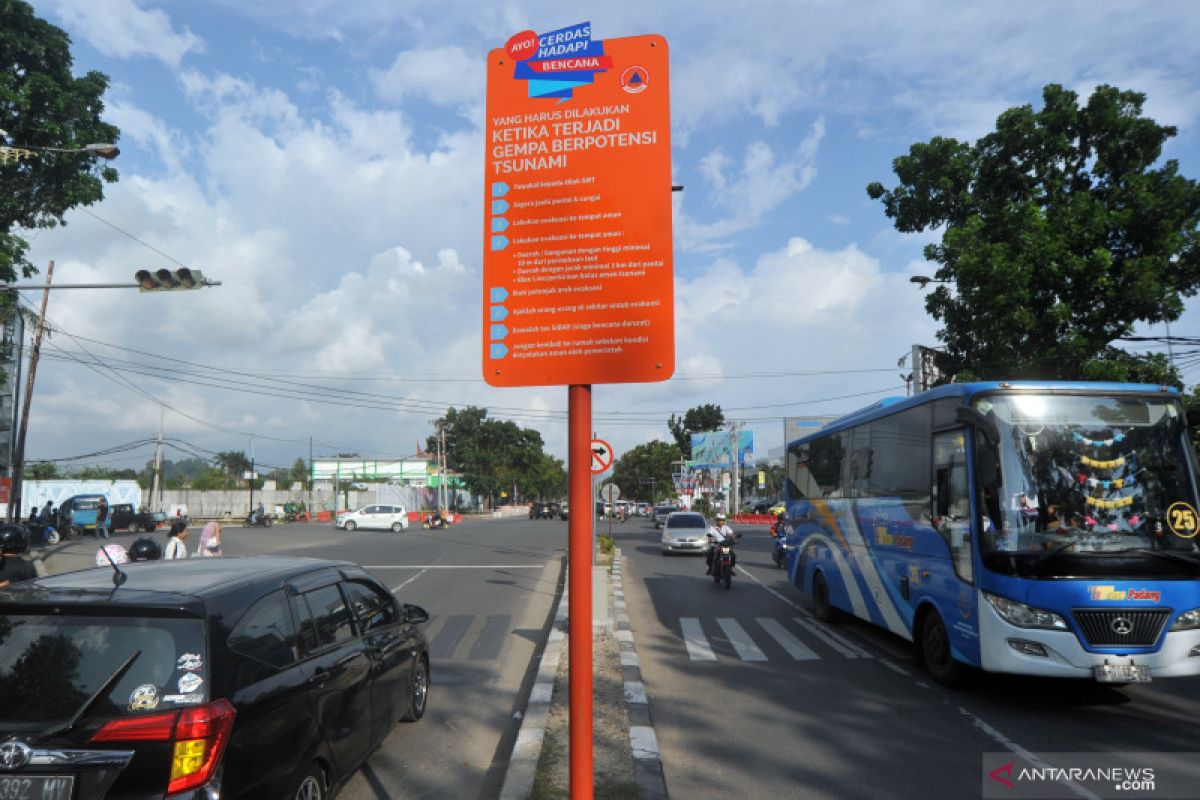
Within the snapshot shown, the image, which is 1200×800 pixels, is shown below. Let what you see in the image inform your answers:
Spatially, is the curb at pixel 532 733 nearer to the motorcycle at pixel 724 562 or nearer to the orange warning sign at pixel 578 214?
the orange warning sign at pixel 578 214

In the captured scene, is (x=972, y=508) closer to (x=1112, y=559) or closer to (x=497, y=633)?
(x=1112, y=559)

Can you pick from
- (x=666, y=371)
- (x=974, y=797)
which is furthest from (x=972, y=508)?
(x=666, y=371)

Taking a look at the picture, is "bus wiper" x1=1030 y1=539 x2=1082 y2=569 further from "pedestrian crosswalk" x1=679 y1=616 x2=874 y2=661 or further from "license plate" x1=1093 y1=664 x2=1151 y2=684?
"pedestrian crosswalk" x1=679 y1=616 x2=874 y2=661

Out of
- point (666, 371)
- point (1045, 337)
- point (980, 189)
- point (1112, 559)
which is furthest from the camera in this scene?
point (980, 189)

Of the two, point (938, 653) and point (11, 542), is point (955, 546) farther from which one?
point (11, 542)

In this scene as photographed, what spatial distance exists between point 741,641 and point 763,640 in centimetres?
33

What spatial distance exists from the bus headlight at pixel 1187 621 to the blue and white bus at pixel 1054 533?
1cm

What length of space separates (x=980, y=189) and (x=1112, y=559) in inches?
538

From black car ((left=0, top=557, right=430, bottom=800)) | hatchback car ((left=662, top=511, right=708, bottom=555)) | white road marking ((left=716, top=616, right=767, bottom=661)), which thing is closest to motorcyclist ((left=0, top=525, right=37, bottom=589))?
black car ((left=0, top=557, right=430, bottom=800))

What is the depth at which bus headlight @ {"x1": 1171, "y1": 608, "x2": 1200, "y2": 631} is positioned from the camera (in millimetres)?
6211

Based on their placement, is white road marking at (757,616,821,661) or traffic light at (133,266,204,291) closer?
white road marking at (757,616,821,661)

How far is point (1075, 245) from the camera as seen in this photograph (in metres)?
15.0

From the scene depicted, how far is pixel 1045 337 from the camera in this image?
15336mm

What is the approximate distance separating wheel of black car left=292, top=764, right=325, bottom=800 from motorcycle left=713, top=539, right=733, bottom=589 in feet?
40.8
